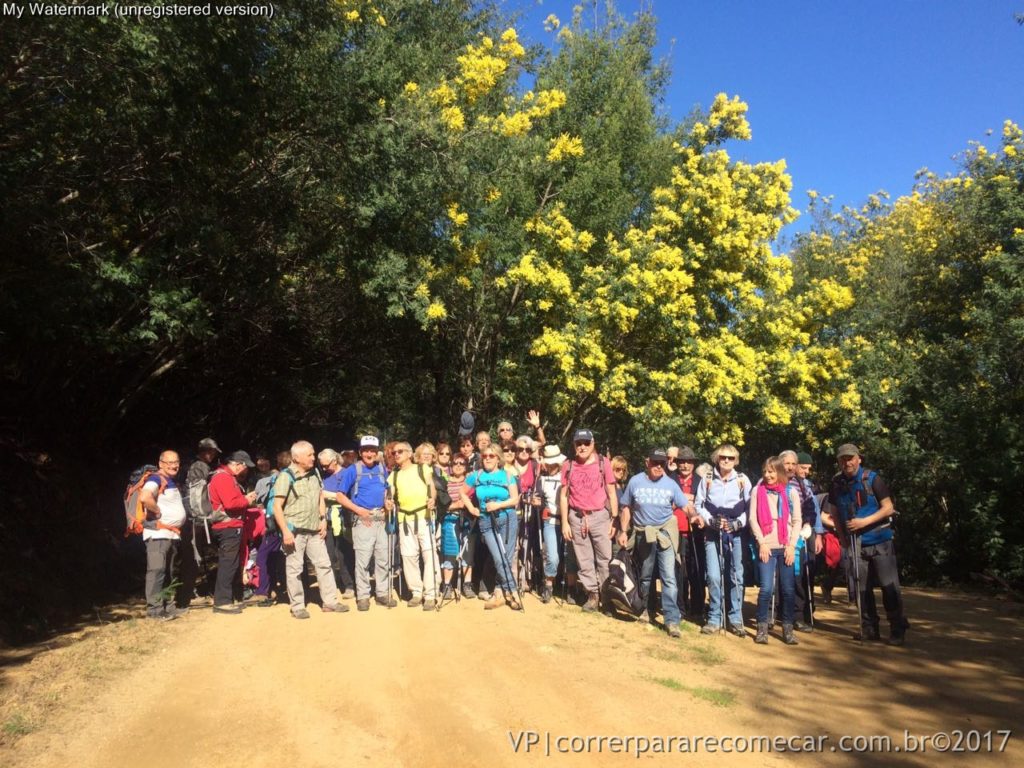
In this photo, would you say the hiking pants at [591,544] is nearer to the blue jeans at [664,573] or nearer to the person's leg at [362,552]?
the blue jeans at [664,573]

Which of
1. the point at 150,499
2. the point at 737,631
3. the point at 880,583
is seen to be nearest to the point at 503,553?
the point at 737,631

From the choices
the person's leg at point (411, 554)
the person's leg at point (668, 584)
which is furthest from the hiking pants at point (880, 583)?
the person's leg at point (411, 554)

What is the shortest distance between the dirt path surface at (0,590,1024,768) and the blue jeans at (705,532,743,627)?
0.37 metres

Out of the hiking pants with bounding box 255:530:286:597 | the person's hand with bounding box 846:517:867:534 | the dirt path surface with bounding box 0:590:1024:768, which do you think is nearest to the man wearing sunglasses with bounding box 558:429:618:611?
the dirt path surface with bounding box 0:590:1024:768

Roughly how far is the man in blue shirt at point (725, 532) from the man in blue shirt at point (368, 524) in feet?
12.1

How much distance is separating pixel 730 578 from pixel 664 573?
0.79 metres

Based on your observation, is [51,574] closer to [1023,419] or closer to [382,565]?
[382,565]

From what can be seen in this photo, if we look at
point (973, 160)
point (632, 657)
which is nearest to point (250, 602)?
point (632, 657)

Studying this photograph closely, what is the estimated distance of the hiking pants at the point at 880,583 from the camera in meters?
8.10

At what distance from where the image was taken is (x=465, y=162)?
49.4ft

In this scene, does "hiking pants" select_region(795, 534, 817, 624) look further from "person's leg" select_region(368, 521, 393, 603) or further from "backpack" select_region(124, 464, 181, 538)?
"backpack" select_region(124, 464, 181, 538)

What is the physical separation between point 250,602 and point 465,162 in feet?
29.8

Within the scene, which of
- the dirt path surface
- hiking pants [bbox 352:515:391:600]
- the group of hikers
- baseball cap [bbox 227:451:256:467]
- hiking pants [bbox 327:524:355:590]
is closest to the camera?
the dirt path surface

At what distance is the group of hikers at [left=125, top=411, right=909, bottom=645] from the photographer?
841 centimetres
